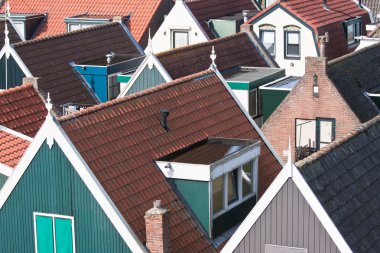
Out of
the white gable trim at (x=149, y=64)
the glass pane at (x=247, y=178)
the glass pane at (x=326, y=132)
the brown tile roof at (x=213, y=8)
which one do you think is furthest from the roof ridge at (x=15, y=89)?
the brown tile roof at (x=213, y=8)

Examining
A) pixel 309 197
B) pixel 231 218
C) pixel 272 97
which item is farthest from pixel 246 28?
pixel 309 197

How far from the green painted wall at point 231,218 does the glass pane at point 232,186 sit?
0.85 ft

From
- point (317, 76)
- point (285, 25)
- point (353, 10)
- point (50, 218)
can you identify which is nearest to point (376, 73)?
point (317, 76)

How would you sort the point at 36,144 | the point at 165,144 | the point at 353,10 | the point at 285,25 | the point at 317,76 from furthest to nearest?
the point at 353,10
the point at 285,25
the point at 317,76
the point at 165,144
the point at 36,144

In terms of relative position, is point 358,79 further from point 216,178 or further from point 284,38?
point 216,178

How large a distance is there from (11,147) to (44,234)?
4.50m

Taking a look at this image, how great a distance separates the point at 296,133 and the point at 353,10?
65.6 ft

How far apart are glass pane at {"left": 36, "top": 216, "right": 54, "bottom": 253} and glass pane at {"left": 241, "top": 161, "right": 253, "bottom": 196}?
5721mm

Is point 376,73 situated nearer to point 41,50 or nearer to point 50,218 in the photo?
point 41,50

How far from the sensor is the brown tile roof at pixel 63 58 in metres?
45.8

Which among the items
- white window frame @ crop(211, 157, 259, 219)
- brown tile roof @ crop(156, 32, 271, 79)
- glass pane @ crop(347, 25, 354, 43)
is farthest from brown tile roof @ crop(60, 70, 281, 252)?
glass pane @ crop(347, 25, 354, 43)

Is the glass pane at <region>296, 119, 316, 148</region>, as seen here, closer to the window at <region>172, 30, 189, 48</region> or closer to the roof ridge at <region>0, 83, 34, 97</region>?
the roof ridge at <region>0, 83, 34, 97</region>

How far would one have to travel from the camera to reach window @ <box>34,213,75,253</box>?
27234mm

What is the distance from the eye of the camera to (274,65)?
4947 centimetres
